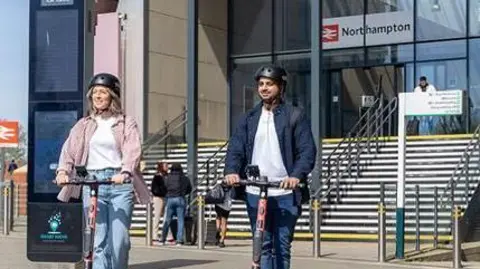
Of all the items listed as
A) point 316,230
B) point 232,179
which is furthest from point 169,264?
point 232,179

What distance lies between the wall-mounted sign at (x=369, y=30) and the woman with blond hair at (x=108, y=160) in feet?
75.4

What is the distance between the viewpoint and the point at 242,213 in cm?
2159

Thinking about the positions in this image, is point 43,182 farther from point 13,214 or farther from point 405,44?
point 405,44

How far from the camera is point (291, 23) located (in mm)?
31062

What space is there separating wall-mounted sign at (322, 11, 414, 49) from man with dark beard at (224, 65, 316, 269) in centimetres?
2312

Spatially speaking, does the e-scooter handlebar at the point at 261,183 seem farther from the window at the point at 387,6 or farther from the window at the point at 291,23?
the window at the point at 291,23

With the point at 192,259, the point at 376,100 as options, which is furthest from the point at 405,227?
the point at 376,100

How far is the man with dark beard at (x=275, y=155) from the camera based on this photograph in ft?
21.7

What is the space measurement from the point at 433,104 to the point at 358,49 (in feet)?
49.4

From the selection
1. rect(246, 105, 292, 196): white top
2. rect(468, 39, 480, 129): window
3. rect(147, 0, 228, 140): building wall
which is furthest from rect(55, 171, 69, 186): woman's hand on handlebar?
rect(468, 39, 480, 129): window

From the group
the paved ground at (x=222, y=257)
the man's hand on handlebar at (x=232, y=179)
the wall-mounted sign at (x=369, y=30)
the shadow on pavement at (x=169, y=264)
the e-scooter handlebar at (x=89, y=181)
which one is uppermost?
the wall-mounted sign at (x=369, y=30)

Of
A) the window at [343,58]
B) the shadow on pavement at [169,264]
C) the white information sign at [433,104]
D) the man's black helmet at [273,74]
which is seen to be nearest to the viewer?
the man's black helmet at [273,74]

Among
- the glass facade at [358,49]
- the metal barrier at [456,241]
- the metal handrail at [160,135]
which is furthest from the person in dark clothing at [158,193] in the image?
the glass facade at [358,49]

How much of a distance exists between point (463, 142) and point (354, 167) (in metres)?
2.71
